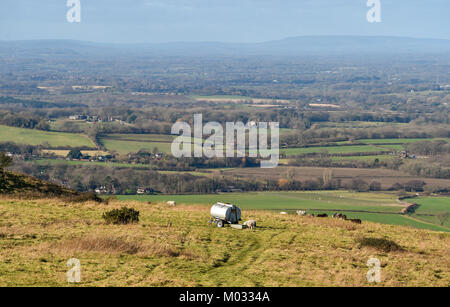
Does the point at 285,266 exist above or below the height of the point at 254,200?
above

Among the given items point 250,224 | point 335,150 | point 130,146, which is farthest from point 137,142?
point 250,224

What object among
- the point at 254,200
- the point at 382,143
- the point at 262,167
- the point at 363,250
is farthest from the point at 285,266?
the point at 382,143

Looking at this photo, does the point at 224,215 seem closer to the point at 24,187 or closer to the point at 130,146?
the point at 24,187

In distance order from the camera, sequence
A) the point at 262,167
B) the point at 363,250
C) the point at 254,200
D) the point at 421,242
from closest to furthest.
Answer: the point at 363,250 → the point at 421,242 → the point at 254,200 → the point at 262,167

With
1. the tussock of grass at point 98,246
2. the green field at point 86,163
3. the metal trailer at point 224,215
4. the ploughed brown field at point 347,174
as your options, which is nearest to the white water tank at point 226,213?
the metal trailer at point 224,215

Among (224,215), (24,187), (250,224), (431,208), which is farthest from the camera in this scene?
(431,208)

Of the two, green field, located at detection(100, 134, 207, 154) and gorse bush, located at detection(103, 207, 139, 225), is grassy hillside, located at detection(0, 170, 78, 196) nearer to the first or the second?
gorse bush, located at detection(103, 207, 139, 225)
